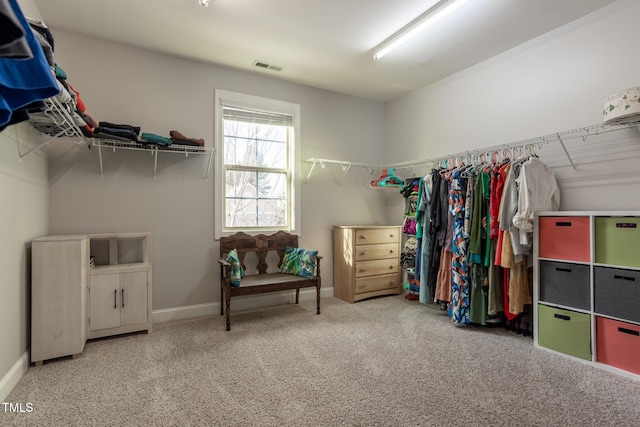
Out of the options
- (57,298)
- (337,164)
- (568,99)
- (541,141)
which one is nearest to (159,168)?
(57,298)

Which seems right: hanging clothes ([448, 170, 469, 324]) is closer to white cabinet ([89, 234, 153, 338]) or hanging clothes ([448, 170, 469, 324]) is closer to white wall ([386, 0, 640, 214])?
white wall ([386, 0, 640, 214])

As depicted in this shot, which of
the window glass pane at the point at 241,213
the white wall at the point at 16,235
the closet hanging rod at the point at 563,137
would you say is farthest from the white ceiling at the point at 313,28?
the window glass pane at the point at 241,213

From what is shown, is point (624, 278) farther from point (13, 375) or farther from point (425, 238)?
point (13, 375)

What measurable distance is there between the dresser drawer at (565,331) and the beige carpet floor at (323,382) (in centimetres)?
9

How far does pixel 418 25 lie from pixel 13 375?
3.95 meters

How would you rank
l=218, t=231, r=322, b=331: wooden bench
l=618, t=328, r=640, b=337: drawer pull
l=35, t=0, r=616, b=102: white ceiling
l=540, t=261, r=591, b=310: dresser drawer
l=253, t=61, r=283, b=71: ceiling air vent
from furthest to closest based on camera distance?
l=253, t=61, r=283, b=71: ceiling air vent → l=218, t=231, r=322, b=331: wooden bench → l=35, t=0, r=616, b=102: white ceiling → l=540, t=261, r=591, b=310: dresser drawer → l=618, t=328, r=640, b=337: drawer pull

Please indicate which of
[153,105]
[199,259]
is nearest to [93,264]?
[199,259]

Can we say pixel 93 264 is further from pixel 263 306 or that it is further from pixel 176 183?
pixel 263 306

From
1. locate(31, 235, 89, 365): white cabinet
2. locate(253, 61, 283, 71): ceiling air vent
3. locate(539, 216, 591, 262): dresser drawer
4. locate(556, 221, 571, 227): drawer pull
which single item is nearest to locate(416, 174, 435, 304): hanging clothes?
locate(539, 216, 591, 262): dresser drawer

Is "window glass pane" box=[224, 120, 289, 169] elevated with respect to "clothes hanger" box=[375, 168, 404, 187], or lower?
elevated

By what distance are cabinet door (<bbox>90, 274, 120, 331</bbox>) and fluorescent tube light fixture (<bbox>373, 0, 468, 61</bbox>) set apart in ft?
10.9

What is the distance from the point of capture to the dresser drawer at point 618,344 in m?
2.16

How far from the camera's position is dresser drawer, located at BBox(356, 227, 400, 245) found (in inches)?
158

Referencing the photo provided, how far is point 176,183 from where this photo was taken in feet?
11.2
